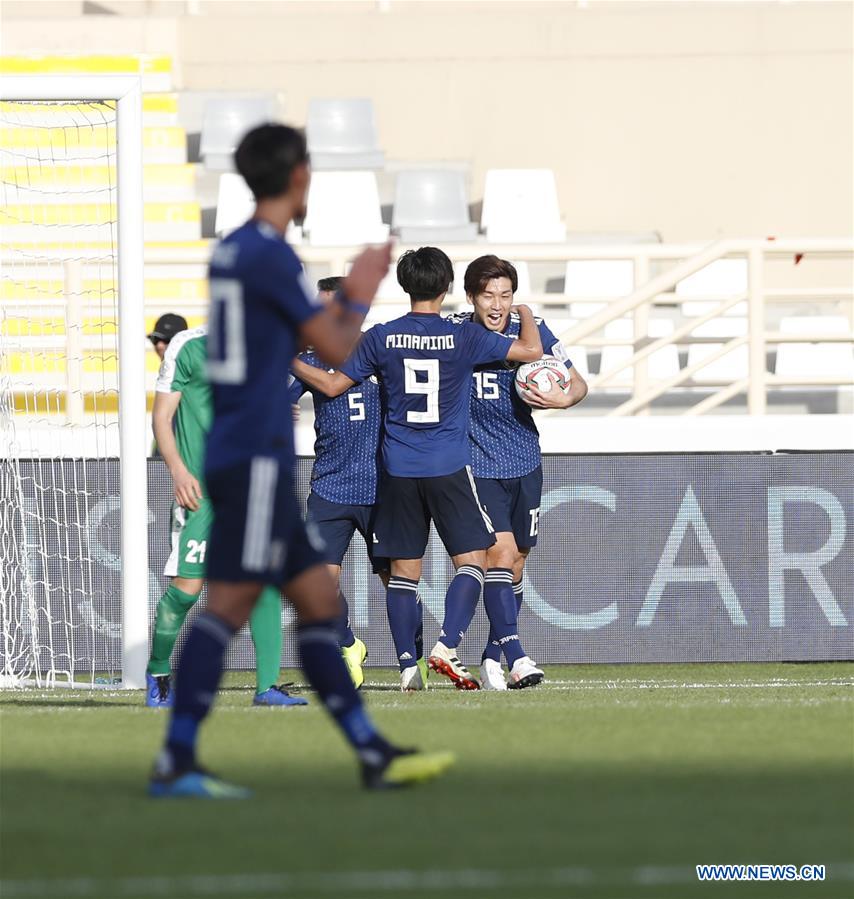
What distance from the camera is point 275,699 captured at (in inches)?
300

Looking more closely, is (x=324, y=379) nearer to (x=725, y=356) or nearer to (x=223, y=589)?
(x=223, y=589)

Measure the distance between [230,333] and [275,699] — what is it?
3382 mm

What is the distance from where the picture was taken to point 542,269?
16781mm

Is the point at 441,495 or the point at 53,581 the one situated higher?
the point at 441,495

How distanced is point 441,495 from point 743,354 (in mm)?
6919

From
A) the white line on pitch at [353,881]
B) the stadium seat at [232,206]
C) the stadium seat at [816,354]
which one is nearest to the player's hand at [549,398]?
the white line on pitch at [353,881]

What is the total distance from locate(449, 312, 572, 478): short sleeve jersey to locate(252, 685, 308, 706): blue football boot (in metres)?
1.58

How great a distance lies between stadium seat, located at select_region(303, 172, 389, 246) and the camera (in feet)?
54.4

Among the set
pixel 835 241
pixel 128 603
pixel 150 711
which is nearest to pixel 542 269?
pixel 835 241

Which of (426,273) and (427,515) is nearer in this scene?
(426,273)

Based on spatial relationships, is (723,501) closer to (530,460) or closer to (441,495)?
(530,460)

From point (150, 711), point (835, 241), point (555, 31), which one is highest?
point (555, 31)

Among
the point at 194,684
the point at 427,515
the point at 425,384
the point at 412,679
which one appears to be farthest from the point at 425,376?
the point at 194,684

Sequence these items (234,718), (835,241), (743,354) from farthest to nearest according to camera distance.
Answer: (743,354)
(835,241)
(234,718)
